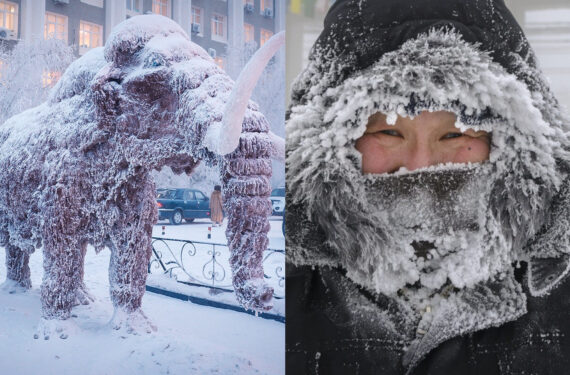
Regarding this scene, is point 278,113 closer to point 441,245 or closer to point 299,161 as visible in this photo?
point 299,161

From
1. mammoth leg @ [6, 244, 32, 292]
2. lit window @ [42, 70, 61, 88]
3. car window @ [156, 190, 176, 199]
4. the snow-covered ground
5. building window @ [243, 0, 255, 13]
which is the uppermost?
building window @ [243, 0, 255, 13]

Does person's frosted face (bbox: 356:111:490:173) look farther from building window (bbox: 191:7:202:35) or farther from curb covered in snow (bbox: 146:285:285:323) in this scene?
building window (bbox: 191:7:202:35)

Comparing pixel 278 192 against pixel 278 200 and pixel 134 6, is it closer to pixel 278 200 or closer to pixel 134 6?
pixel 278 200

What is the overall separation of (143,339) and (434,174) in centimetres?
120

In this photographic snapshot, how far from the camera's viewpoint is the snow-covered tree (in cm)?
220

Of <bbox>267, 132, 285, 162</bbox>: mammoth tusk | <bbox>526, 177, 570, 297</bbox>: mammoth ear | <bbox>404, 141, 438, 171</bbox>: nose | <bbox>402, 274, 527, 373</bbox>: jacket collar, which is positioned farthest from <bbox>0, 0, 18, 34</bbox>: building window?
<bbox>526, 177, 570, 297</bbox>: mammoth ear

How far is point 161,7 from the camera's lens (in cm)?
214

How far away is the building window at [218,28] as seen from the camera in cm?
209

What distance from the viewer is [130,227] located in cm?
209

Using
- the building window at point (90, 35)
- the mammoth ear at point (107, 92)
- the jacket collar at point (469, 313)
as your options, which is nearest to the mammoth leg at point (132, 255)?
the mammoth ear at point (107, 92)

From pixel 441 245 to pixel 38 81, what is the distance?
1643 mm

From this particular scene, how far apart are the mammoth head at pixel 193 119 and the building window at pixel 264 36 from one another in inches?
2.2

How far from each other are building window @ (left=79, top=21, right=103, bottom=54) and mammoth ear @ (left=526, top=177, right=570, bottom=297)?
5.54ft

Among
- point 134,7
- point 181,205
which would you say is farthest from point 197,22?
point 181,205
